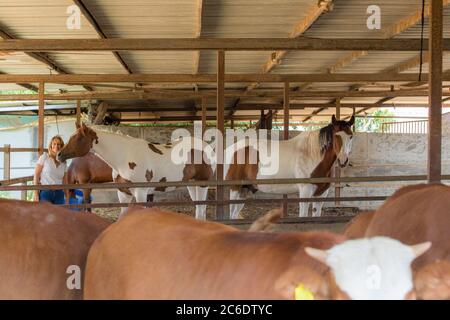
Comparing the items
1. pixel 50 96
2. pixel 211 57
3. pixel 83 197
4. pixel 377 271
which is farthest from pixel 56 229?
pixel 50 96

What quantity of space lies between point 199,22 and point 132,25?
2.77ft

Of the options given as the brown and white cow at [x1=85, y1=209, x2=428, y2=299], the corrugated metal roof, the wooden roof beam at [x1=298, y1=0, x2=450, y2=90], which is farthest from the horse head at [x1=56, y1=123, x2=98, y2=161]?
the brown and white cow at [x1=85, y1=209, x2=428, y2=299]

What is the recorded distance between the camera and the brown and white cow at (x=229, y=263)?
1.47 meters

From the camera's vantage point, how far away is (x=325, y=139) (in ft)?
24.7

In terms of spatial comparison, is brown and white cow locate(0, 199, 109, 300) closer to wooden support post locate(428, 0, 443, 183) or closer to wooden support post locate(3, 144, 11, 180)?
wooden support post locate(428, 0, 443, 183)

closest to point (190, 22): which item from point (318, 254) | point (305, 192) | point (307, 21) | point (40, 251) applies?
point (307, 21)

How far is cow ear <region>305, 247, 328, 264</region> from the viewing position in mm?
1466

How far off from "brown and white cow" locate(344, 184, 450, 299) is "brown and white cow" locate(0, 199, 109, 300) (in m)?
1.60

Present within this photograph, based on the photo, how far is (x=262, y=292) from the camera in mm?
1636

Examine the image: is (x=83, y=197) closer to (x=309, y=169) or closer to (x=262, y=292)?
(x=309, y=169)

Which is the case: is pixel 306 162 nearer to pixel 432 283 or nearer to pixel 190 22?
pixel 190 22

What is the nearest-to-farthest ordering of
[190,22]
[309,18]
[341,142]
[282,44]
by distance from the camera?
[282,44], [309,18], [190,22], [341,142]

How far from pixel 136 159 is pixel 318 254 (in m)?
6.29

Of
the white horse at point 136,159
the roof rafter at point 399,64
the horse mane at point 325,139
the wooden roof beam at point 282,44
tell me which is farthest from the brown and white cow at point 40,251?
the horse mane at point 325,139
